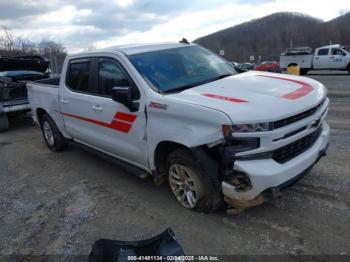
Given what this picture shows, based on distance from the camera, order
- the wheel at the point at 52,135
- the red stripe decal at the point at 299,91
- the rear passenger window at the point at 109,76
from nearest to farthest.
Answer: the red stripe decal at the point at 299,91 < the rear passenger window at the point at 109,76 < the wheel at the point at 52,135

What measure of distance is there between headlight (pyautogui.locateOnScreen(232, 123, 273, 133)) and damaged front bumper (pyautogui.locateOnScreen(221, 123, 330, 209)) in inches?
11.1

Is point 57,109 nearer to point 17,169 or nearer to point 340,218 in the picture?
point 17,169

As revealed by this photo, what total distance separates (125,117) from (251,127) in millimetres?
1713

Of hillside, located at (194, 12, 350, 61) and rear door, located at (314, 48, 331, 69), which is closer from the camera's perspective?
rear door, located at (314, 48, 331, 69)

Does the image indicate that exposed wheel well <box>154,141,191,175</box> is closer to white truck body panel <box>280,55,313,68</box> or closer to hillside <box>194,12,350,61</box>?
white truck body panel <box>280,55,313,68</box>

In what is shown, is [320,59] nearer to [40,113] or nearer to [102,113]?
[40,113]

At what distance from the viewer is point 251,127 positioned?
125 inches

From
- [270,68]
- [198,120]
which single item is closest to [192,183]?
[198,120]

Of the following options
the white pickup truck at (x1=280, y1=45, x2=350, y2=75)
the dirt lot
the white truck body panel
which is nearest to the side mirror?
the dirt lot

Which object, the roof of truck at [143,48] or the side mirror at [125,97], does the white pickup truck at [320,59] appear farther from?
the side mirror at [125,97]

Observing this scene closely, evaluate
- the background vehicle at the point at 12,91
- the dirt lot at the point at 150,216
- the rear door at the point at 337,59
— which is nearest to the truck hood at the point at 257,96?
the dirt lot at the point at 150,216

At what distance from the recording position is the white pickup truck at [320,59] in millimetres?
23547

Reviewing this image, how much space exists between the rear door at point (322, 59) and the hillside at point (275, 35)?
172ft

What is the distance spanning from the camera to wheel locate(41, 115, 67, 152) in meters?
6.48
